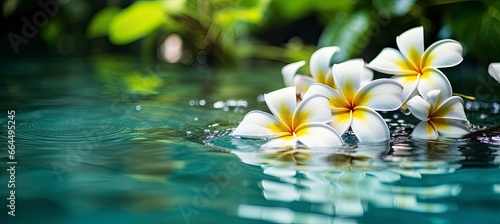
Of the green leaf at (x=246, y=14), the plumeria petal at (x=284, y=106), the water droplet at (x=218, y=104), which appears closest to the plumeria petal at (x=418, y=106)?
the plumeria petal at (x=284, y=106)

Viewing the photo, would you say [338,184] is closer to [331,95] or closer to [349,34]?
[331,95]

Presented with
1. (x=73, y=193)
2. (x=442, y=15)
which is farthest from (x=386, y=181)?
(x=442, y=15)

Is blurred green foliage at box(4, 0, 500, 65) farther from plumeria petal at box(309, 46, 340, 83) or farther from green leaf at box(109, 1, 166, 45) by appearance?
plumeria petal at box(309, 46, 340, 83)

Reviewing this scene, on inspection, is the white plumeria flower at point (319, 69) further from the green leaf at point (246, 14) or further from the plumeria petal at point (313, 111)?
the green leaf at point (246, 14)

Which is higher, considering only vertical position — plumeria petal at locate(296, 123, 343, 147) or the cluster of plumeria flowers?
the cluster of plumeria flowers

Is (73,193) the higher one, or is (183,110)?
(183,110)

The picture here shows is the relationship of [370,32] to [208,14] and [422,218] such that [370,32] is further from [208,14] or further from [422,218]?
[422,218]

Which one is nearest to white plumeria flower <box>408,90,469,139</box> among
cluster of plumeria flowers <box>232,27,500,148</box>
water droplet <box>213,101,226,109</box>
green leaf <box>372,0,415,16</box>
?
cluster of plumeria flowers <box>232,27,500,148</box>
